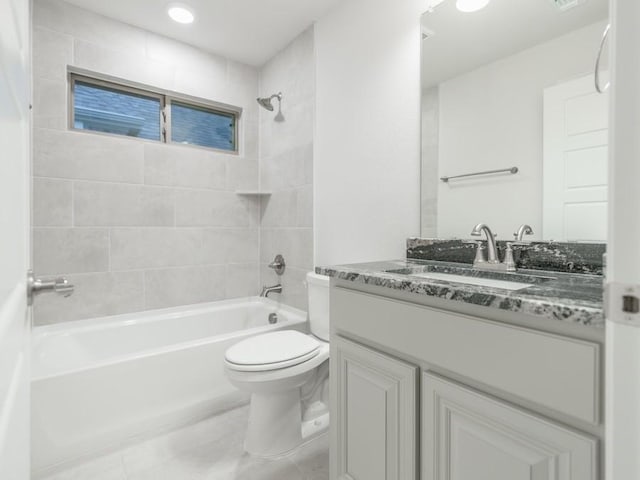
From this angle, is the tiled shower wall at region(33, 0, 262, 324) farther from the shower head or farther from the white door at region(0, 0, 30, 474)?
the white door at region(0, 0, 30, 474)

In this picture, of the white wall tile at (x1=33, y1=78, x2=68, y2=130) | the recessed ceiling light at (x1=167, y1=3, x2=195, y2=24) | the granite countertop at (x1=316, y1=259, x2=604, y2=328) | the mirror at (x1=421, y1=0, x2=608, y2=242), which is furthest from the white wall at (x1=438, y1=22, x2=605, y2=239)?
the white wall tile at (x1=33, y1=78, x2=68, y2=130)

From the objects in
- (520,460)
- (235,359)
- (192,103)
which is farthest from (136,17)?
(520,460)

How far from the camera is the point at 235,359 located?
148 centimetres

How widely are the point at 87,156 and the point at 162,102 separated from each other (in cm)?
68

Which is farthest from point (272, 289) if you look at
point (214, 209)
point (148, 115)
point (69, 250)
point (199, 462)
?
point (148, 115)

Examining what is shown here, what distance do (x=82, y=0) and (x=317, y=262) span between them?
2182 millimetres

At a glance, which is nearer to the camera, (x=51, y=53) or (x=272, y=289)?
(x=51, y=53)

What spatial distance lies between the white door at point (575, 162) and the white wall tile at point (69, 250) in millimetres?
2488

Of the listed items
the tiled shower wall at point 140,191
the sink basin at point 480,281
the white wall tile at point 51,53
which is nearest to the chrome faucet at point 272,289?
the tiled shower wall at point 140,191

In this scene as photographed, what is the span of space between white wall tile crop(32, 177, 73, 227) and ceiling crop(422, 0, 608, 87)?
2.21m

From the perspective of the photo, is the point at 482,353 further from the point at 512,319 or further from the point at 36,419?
the point at 36,419

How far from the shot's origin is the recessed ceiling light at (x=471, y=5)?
1401 millimetres

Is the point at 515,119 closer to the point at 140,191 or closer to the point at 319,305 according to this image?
the point at 319,305

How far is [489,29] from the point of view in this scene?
4.51 ft
